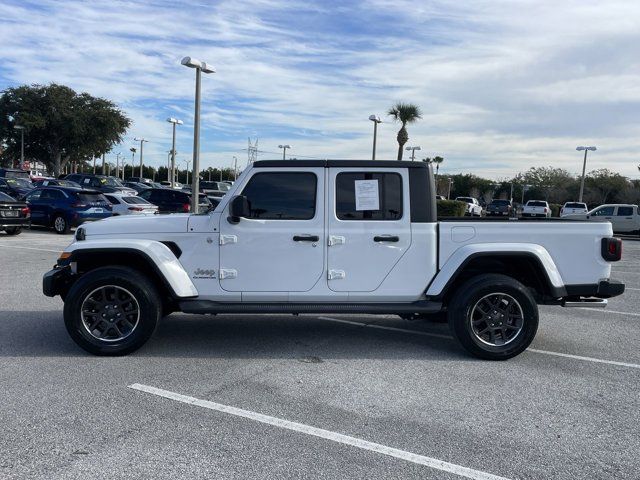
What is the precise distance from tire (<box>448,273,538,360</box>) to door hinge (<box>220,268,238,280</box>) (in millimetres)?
2167

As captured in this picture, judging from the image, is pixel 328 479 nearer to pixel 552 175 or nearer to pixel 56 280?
pixel 56 280

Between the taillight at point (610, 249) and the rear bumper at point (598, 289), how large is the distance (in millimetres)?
253

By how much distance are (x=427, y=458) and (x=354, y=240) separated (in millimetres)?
2459

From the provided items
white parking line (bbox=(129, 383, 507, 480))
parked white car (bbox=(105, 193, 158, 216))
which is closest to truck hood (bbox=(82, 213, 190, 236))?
white parking line (bbox=(129, 383, 507, 480))

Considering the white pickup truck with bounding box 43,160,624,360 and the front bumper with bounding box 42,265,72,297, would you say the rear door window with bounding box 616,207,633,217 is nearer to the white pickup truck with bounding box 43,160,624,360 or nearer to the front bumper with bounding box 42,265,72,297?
the white pickup truck with bounding box 43,160,624,360

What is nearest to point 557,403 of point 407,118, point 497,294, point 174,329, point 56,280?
point 497,294

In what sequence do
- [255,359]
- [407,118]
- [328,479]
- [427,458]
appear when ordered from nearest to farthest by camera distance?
1. [328,479]
2. [427,458]
3. [255,359]
4. [407,118]

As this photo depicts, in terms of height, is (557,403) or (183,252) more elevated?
(183,252)

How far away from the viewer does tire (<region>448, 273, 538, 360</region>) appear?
552 centimetres

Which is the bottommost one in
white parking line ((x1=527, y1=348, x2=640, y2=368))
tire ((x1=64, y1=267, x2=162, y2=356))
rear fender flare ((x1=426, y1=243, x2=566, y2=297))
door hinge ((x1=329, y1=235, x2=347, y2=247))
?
white parking line ((x1=527, y1=348, x2=640, y2=368))

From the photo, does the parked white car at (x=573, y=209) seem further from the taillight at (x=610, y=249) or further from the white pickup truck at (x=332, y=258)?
the white pickup truck at (x=332, y=258)

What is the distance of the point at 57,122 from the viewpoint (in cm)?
5422

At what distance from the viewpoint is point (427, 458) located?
3525 millimetres

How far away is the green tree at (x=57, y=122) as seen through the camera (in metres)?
54.2
